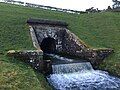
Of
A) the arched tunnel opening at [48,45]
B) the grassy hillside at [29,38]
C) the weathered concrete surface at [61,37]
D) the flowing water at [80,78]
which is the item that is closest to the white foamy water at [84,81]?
the flowing water at [80,78]

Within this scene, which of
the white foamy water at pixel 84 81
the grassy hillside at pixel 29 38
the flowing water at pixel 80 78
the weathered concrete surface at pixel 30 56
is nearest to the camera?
the grassy hillside at pixel 29 38

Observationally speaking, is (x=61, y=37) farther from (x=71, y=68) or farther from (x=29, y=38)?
(x=71, y=68)

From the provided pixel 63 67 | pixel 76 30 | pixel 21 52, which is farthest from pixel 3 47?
pixel 76 30

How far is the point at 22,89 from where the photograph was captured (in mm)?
17984

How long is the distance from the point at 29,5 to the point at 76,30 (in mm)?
14259

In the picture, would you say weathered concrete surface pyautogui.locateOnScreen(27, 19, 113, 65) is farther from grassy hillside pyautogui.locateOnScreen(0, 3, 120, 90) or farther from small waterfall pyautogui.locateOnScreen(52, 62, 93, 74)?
small waterfall pyautogui.locateOnScreen(52, 62, 93, 74)

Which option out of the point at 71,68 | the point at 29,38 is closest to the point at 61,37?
the point at 29,38

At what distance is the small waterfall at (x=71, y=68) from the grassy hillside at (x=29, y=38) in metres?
1.51

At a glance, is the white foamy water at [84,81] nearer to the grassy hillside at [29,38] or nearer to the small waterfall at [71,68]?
the small waterfall at [71,68]

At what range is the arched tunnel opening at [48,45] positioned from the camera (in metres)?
33.8

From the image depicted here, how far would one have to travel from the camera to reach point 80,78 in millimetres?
24500

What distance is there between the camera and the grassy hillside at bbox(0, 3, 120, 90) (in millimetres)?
19422

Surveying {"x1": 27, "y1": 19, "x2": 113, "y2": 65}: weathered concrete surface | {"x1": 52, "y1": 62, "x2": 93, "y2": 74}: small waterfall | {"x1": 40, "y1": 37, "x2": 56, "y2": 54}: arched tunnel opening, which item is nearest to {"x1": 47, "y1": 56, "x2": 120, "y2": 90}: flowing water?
{"x1": 52, "y1": 62, "x2": 93, "y2": 74}: small waterfall

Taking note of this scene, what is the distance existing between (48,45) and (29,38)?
6.87 meters
